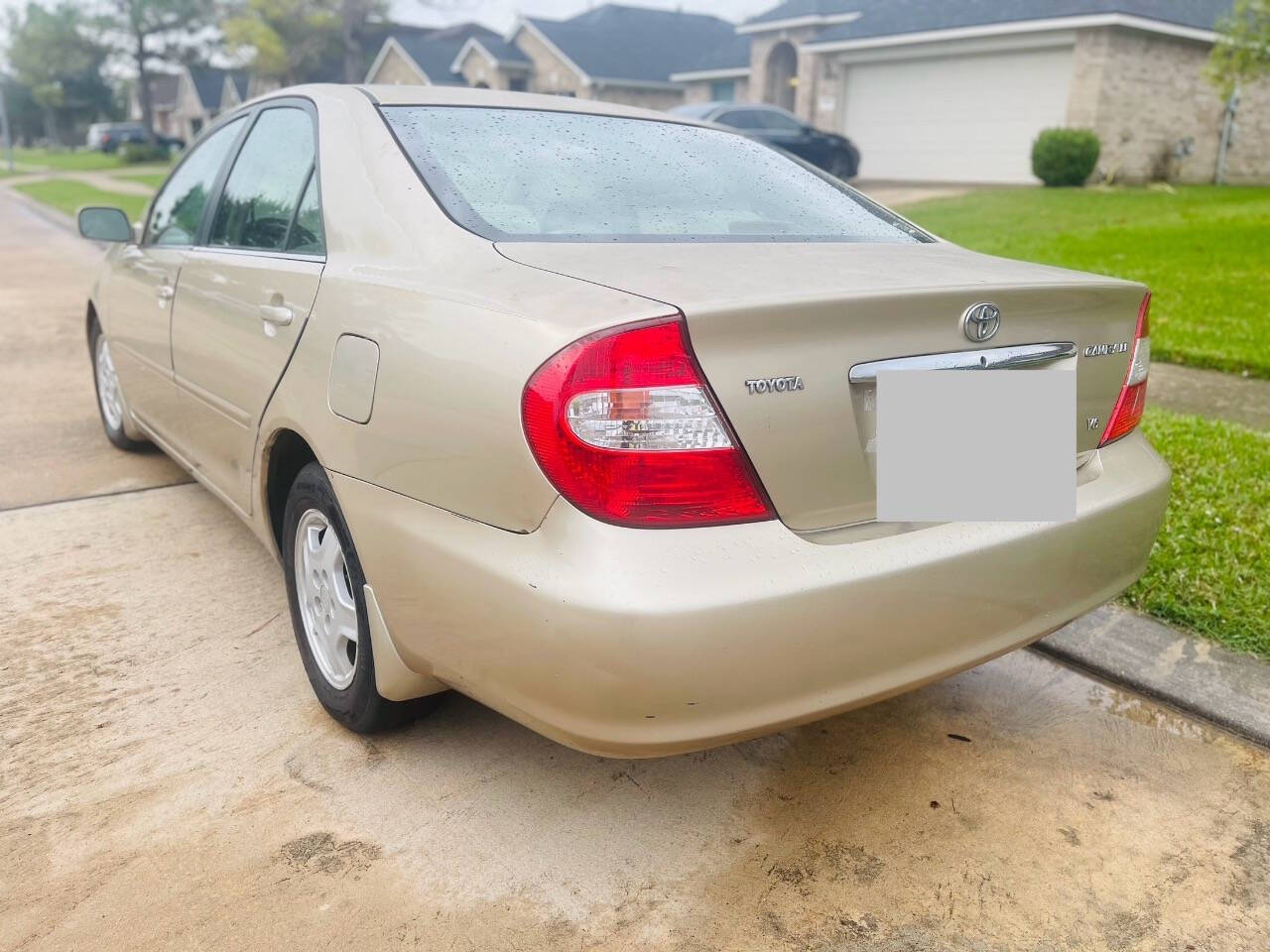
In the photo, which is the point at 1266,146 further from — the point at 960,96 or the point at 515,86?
the point at 515,86

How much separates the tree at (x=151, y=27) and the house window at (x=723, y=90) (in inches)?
1161

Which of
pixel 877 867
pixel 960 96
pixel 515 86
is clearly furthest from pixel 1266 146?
pixel 877 867

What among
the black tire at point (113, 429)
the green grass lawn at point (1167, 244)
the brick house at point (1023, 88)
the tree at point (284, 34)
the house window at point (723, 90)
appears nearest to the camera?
the black tire at point (113, 429)

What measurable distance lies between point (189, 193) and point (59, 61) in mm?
63768

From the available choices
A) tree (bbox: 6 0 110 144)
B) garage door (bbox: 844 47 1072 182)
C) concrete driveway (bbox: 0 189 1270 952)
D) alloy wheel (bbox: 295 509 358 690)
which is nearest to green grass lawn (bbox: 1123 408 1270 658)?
concrete driveway (bbox: 0 189 1270 952)

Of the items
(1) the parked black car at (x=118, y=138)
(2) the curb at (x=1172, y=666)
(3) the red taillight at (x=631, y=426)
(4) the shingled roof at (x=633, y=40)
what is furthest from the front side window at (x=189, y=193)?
(1) the parked black car at (x=118, y=138)

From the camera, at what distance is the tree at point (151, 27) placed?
5028 cm

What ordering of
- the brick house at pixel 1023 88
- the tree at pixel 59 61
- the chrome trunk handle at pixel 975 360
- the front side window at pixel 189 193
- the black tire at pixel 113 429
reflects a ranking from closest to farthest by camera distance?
the chrome trunk handle at pixel 975 360 → the front side window at pixel 189 193 → the black tire at pixel 113 429 → the brick house at pixel 1023 88 → the tree at pixel 59 61

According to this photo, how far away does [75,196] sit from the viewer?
936 inches

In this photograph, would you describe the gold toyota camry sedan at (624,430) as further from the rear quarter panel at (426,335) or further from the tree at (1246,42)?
the tree at (1246,42)

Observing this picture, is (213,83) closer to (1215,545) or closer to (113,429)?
(113,429)

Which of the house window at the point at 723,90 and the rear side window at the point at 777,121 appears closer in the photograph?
the rear side window at the point at 777,121

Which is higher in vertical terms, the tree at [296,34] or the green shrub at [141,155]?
the tree at [296,34]

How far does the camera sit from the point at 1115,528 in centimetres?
238
